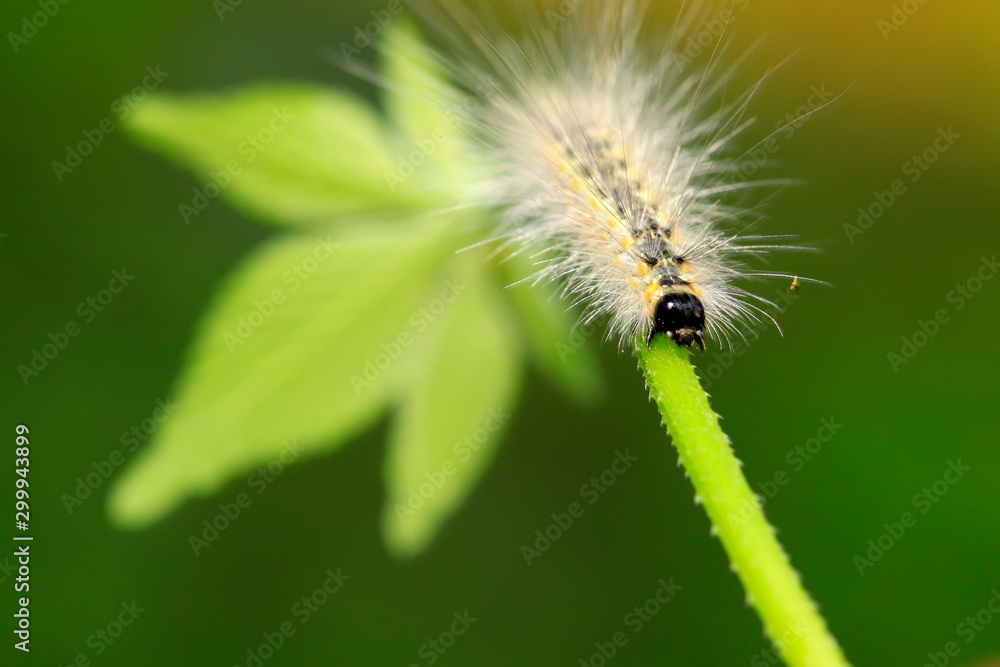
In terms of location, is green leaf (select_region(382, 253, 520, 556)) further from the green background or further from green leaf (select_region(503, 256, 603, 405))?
the green background

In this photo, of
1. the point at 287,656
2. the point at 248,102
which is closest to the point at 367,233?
the point at 248,102

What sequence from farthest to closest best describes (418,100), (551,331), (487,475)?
1. (487,475)
2. (551,331)
3. (418,100)

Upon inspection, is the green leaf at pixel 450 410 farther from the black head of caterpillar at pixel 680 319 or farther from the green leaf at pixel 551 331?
the black head of caterpillar at pixel 680 319

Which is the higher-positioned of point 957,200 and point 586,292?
point 957,200

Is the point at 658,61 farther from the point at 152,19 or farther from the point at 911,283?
the point at 152,19

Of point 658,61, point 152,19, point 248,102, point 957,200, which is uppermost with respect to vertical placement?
point 957,200

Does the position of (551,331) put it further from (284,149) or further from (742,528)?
(742,528)

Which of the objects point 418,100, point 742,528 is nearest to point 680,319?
point 742,528
